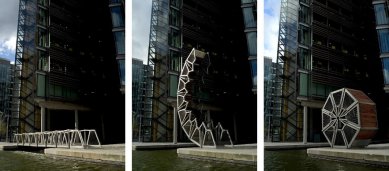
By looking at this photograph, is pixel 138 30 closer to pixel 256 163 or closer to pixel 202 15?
pixel 202 15

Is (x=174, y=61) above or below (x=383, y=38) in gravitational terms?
below

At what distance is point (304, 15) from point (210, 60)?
156 cm

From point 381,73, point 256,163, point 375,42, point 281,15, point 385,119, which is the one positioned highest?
point 281,15

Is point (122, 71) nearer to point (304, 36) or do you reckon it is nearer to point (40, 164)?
point (304, 36)

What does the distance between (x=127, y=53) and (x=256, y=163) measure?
304cm

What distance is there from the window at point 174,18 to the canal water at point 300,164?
251cm

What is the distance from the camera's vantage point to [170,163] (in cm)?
834

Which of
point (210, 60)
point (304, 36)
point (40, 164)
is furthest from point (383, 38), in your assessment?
point (40, 164)

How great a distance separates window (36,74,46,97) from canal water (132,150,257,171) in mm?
2092

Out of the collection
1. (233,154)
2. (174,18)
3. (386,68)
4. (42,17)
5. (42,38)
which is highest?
(42,17)

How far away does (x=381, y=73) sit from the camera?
22.5 ft

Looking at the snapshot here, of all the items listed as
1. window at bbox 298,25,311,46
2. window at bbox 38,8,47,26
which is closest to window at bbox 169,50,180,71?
window at bbox 298,25,311,46

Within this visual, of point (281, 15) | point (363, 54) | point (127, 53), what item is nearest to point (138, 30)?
point (127, 53)

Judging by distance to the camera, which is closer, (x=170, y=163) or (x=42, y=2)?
(x=170, y=163)
